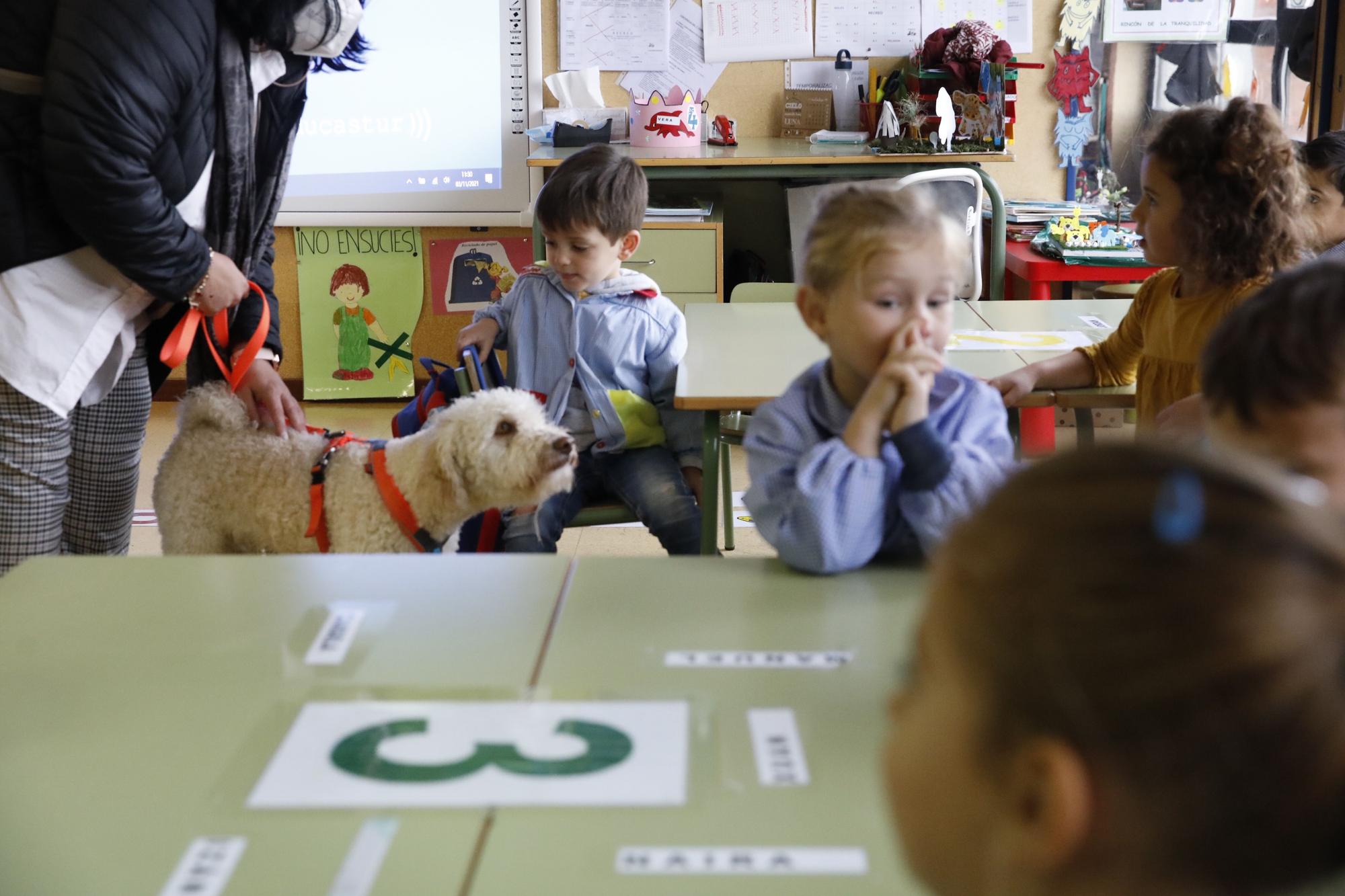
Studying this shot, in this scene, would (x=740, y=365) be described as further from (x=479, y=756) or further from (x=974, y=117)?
(x=974, y=117)

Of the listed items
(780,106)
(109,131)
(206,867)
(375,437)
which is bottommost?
(375,437)

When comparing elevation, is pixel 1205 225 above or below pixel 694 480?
above

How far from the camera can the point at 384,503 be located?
2.22 metres

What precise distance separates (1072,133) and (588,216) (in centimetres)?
294

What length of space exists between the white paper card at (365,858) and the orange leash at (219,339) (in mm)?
1262

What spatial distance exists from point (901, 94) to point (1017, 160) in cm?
Result: 70

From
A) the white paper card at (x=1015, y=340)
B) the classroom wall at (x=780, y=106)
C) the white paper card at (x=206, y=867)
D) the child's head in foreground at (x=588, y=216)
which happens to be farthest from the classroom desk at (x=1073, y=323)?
the classroom wall at (x=780, y=106)

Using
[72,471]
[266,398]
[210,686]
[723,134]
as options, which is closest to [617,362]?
[266,398]

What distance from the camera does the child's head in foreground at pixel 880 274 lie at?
1358 mm

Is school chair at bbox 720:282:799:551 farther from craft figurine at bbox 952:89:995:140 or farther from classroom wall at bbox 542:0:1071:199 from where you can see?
classroom wall at bbox 542:0:1071:199

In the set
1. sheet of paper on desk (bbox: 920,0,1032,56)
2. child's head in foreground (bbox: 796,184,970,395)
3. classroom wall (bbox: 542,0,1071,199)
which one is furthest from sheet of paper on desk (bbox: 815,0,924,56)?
child's head in foreground (bbox: 796,184,970,395)

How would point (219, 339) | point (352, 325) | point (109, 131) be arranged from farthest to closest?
point (352, 325) → point (219, 339) → point (109, 131)

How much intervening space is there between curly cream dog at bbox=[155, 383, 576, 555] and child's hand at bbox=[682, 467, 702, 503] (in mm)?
255

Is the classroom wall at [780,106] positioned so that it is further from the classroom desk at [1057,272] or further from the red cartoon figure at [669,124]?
the classroom desk at [1057,272]
